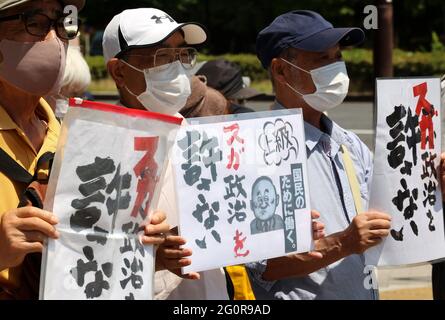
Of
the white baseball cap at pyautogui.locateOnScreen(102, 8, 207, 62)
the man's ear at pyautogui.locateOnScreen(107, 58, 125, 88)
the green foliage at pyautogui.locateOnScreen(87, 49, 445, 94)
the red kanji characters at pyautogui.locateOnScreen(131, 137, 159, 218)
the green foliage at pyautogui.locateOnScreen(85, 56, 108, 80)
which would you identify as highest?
the green foliage at pyautogui.locateOnScreen(85, 56, 108, 80)

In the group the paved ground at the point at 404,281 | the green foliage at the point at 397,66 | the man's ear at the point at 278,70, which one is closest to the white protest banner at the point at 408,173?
the man's ear at the point at 278,70

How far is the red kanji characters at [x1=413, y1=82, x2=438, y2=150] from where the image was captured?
3.48 meters

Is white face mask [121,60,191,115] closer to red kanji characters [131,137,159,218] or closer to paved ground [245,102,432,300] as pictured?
red kanji characters [131,137,159,218]

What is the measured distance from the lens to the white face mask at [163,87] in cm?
324

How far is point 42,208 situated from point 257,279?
3.89 feet

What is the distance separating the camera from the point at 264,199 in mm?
3115

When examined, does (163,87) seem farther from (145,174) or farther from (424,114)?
(424,114)

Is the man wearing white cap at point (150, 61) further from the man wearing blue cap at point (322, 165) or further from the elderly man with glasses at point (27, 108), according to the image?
the man wearing blue cap at point (322, 165)

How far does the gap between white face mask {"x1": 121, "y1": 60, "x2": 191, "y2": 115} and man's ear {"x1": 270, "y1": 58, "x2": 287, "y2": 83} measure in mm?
489

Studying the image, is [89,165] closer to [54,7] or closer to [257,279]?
[54,7]

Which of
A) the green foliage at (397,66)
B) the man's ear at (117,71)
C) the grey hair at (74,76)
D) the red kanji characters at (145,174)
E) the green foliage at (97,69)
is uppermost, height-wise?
the green foliage at (97,69)

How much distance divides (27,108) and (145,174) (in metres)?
0.49

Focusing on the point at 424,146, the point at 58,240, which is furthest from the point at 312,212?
the point at 58,240

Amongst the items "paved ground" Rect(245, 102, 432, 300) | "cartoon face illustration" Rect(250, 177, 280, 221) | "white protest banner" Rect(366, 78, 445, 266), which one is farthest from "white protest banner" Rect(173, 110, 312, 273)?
"paved ground" Rect(245, 102, 432, 300)
